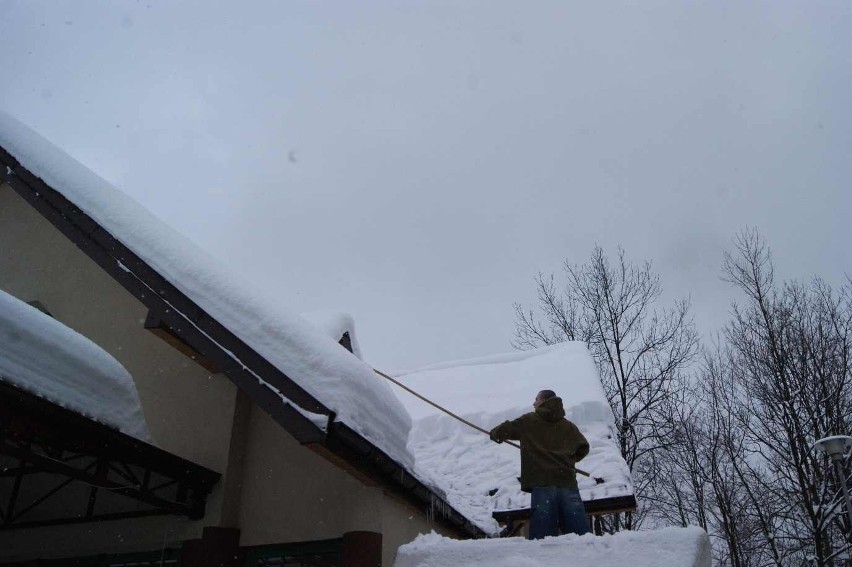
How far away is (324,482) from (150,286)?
2049 millimetres

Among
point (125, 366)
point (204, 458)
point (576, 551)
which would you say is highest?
point (125, 366)

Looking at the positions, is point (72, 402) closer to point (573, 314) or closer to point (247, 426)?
point (247, 426)

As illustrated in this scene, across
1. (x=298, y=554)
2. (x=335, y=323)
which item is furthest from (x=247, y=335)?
(x=335, y=323)

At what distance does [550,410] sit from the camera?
5434 mm

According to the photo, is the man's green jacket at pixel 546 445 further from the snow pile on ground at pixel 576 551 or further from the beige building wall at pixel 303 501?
the snow pile on ground at pixel 576 551

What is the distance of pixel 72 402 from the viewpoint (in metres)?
4.11

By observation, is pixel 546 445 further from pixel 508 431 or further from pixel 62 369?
pixel 62 369

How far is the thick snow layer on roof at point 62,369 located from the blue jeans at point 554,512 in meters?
3.02

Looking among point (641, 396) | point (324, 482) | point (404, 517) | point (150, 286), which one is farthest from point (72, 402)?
point (641, 396)

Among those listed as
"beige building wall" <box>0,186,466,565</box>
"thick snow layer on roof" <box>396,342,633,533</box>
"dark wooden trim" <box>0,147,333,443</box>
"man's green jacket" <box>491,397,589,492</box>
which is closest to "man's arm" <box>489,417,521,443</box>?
"man's green jacket" <box>491,397,589,492</box>

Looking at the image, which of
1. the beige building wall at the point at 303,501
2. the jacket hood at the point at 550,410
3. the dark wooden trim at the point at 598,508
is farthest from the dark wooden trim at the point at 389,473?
the jacket hood at the point at 550,410

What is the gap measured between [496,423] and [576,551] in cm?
512

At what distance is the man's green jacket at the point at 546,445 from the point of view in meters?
5.23

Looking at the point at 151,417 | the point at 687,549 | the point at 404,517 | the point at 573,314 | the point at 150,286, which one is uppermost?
the point at 573,314
